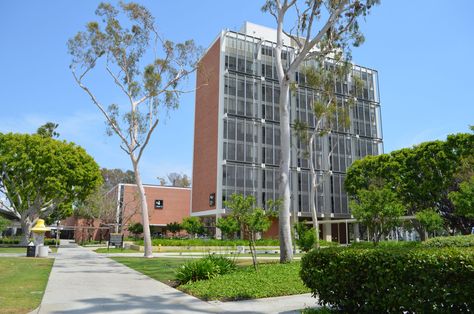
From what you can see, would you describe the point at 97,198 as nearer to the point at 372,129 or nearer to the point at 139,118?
the point at 139,118

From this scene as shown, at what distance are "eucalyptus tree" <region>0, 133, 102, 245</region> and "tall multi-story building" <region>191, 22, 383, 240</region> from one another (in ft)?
55.7

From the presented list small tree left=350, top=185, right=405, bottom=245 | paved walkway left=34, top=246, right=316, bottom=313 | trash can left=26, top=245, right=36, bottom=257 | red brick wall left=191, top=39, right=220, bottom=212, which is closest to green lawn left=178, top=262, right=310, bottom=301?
A: paved walkway left=34, top=246, right=316, bottom=313

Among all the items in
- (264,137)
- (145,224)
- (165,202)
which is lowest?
(145,224)

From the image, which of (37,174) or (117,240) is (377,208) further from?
(37,174)

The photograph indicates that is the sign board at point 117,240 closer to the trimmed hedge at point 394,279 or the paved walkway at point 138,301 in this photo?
the paved walkway at point 138,301

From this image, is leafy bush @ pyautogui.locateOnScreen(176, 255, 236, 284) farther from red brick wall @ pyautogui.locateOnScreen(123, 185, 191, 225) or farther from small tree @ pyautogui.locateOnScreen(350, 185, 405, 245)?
red brick wall @ pyautogui.locateOnScreen(123, 185, 191, 225)

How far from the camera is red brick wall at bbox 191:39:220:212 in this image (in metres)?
51.5

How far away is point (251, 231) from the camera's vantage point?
14.1m

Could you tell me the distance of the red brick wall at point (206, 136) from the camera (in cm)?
5150

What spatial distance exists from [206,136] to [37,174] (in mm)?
23214

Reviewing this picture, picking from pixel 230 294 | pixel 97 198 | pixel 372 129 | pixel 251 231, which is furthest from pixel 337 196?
pixel 230 294

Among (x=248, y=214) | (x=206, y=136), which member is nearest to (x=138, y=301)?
(x=248, y=214)

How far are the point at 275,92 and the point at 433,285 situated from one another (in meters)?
51.1

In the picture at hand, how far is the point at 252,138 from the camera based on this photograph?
51.8 metres
